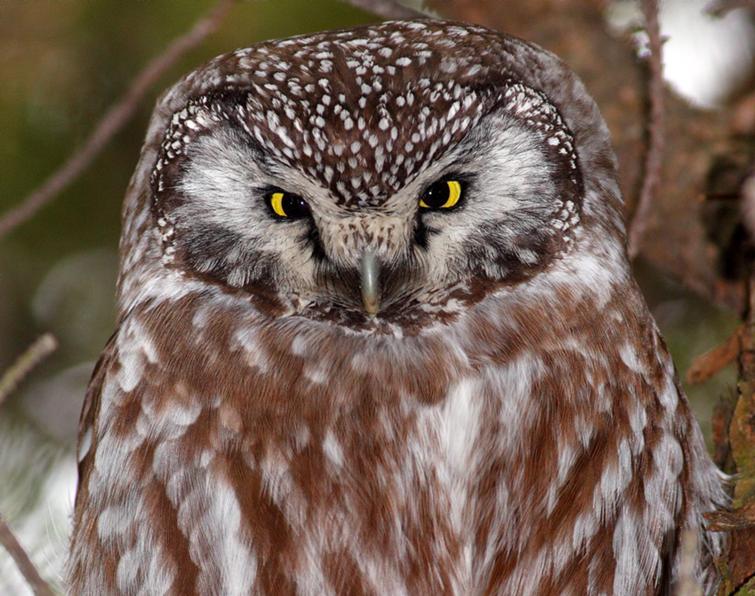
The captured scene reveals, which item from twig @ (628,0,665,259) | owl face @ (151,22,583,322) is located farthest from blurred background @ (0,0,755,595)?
owl face @ (151,22,583,322)

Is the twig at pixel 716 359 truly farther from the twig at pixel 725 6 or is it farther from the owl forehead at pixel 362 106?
the twig at pixel 725 6

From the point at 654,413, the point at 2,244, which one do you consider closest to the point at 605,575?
the point at 654,413

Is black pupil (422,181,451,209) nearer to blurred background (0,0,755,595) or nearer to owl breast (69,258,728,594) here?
owl breast (69,258,728,594)

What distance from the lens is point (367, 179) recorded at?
114 inches

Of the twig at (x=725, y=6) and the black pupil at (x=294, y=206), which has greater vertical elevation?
the twig at (x=725, y=6)

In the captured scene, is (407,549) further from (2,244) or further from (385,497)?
(2,244)

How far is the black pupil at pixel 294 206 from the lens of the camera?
2.99 meters

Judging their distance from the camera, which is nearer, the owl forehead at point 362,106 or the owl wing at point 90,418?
the owl forehead at point 362,106

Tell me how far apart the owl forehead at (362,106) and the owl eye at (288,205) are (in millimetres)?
81

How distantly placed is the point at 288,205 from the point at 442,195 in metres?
0.36

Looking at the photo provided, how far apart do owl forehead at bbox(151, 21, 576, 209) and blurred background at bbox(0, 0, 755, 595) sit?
1167 mm

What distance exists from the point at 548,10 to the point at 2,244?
217cm

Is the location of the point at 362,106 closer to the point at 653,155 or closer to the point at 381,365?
the point at 381,365

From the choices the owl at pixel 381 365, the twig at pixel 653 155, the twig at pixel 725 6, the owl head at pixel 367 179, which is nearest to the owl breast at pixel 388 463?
the owl at pixel 381 365
